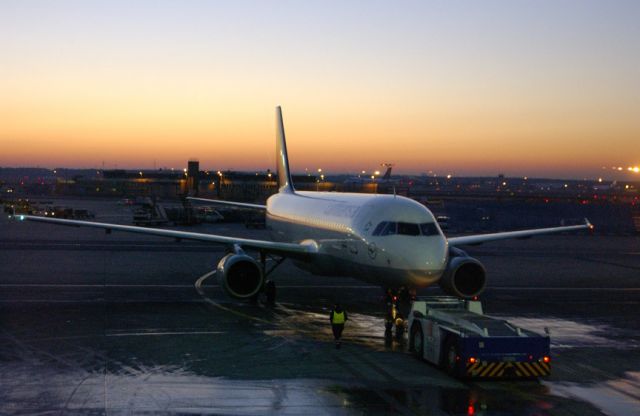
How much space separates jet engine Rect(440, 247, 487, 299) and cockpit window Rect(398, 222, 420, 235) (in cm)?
462

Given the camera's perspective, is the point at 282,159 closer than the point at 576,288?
No

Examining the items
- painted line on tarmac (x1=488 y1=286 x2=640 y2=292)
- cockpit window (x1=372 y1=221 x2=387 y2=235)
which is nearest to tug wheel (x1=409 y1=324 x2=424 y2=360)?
cockpit window (x1=372 y1=221 x2=387 y2=235)

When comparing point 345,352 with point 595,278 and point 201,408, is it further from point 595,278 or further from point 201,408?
point 595,278

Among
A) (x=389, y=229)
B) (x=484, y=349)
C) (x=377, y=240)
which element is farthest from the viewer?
(x=377, y=240)

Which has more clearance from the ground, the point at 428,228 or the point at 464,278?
the point at 428,228

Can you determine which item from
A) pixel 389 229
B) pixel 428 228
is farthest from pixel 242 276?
pixel 428 228

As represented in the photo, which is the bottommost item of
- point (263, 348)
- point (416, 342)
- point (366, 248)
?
point (263, 348)

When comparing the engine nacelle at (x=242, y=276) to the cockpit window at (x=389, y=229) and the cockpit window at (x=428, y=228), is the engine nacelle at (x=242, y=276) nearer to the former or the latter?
the cockpit window at (x=389, y=229)

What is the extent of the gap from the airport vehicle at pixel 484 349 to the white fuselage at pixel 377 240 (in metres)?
3.41

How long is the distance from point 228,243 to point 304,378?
44.4 feet

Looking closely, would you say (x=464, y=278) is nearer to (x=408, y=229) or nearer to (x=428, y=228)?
(x=428, y=228)

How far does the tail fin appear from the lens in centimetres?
4584

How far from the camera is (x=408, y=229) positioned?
81.4 feet

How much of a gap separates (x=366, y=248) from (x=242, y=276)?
5.61m
